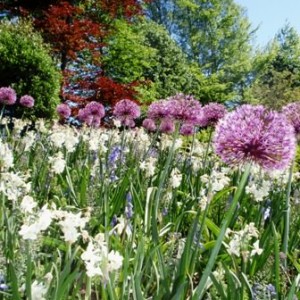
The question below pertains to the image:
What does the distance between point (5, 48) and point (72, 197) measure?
9.53 m

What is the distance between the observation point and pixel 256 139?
1527 millimetres

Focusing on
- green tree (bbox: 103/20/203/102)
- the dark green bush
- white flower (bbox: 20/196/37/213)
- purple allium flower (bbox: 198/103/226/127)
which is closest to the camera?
white flower (bbox: 20/196/37/213)

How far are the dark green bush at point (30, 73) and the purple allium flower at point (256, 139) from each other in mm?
9899

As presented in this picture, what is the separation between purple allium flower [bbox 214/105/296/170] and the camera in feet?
5.02

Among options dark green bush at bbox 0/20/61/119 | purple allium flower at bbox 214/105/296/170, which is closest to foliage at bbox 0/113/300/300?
purple allium flower at bbox 214/105/296/170

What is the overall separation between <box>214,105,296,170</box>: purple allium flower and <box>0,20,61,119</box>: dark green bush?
990cm

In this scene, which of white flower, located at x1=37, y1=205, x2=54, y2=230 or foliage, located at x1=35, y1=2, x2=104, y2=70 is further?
foliage, located at x1=35, y1=2, x2=104, y2=70

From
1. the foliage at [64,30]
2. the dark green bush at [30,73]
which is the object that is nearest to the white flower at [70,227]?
the dark green bush at [30,73]

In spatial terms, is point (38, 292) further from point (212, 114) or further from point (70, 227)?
point (212, 114)

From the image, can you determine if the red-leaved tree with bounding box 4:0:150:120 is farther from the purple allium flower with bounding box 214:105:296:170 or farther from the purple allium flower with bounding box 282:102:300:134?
the purple allium flower with bounding box 214:105:296:170

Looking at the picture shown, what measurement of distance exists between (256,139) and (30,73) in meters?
10.7

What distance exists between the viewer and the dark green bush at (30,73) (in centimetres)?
1136

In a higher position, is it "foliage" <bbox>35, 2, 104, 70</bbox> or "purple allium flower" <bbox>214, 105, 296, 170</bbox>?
"foliage" <bbox>35, 2, 104, 70</bbox>

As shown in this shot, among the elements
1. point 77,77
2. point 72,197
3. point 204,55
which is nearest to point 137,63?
point 77,77
